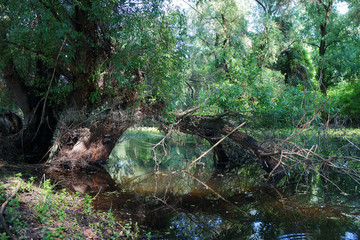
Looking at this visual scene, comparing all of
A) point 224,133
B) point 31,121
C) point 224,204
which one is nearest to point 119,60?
point 224,133

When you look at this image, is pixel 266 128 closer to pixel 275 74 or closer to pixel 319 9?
pixel 275 74

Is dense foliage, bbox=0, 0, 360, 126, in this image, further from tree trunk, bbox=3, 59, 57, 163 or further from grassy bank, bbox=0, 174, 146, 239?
grassy bank, bbox=0, 174, 146, 239

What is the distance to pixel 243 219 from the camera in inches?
216

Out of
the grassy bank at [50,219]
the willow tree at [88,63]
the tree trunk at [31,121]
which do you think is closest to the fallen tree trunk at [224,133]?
the willow tree at [88,63]

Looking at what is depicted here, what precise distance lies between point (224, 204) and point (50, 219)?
12.6ft

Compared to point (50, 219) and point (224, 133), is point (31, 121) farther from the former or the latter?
point (50, 219)

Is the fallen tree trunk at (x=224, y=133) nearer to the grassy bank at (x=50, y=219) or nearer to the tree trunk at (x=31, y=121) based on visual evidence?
the grassy bank at (x=50, y=219)

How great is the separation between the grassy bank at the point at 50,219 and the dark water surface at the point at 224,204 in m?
0.63

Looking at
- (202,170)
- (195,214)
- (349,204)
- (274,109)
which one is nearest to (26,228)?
(195,214)

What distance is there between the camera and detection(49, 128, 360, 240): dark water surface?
486 cm

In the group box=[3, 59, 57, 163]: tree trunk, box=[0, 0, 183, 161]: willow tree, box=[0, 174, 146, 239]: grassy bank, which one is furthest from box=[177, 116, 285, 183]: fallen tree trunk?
box=[3, 59, 57, 163]: tree trunk

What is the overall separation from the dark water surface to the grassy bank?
2.07 ft

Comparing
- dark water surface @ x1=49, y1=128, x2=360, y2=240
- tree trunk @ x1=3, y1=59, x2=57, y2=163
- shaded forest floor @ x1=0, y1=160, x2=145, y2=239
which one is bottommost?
dark water surface @ x1=49, y1=128, x2=360, y2=240

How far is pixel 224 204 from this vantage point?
21.2 ft
